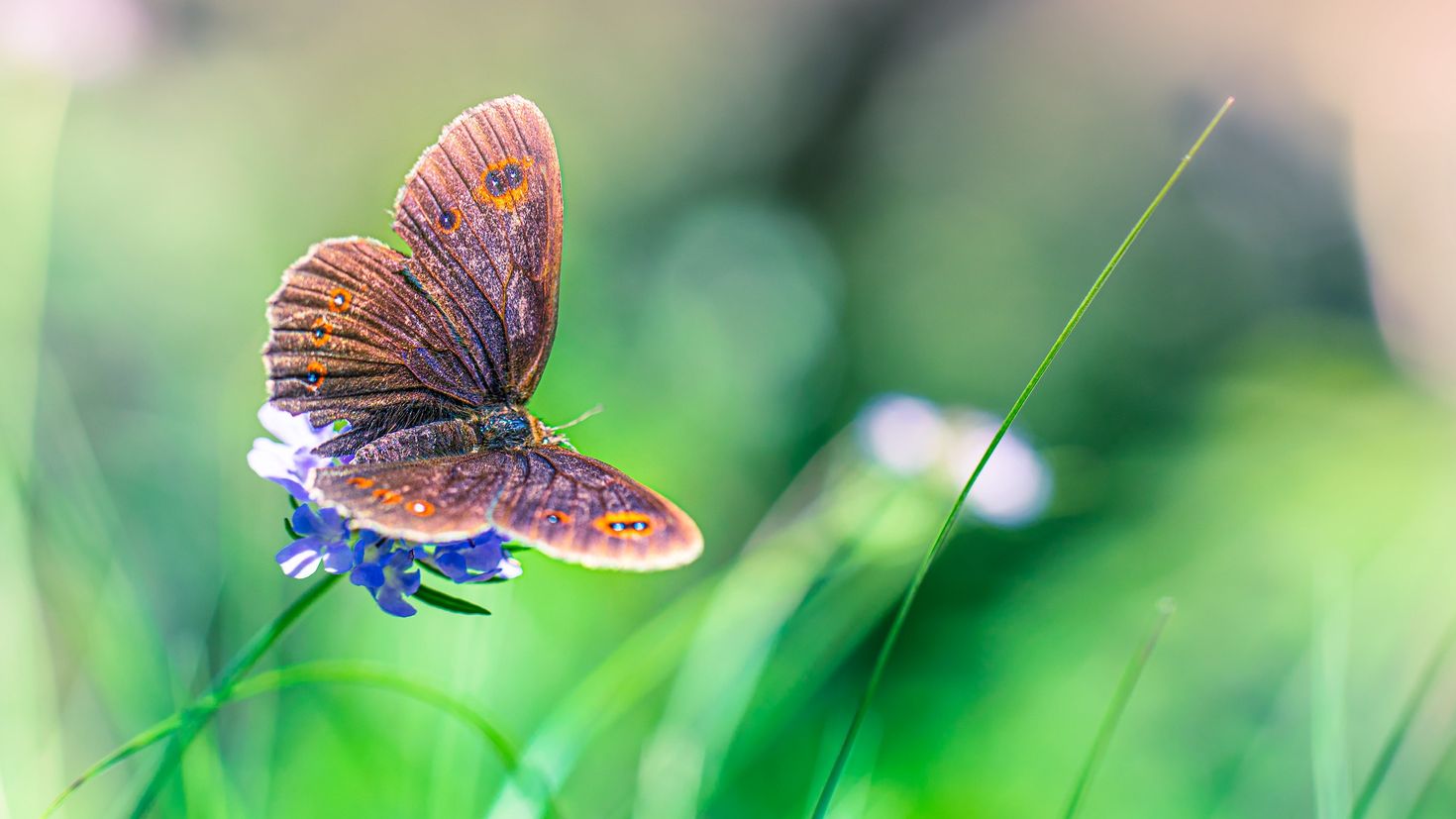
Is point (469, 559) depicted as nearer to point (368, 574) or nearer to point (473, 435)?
point (368, 574)

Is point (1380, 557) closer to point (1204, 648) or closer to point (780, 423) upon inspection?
point (1204, 648)

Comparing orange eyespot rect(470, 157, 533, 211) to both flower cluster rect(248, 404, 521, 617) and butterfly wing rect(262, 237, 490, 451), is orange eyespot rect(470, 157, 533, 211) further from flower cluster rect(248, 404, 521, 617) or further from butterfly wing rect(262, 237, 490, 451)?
flower cluster rect(248, 404, 521, 617)

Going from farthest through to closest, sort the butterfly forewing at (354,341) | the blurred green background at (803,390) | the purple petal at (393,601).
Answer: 1. the blurred green background at (803,390)
2. the butterfly forewing at (354,341)
3. the purple petal at (393,601)

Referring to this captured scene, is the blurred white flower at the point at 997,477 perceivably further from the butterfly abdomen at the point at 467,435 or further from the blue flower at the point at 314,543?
the blue flower at the point at 314,543

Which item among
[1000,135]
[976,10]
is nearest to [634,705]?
[1000,135]

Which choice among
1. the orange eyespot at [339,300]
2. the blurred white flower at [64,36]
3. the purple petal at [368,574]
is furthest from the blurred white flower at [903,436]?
the blurred white flower at [64,36]

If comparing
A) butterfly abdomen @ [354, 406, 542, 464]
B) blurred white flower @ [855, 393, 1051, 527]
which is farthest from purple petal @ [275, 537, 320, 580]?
blurred white flower @ [855, 393, 1051, 527]
